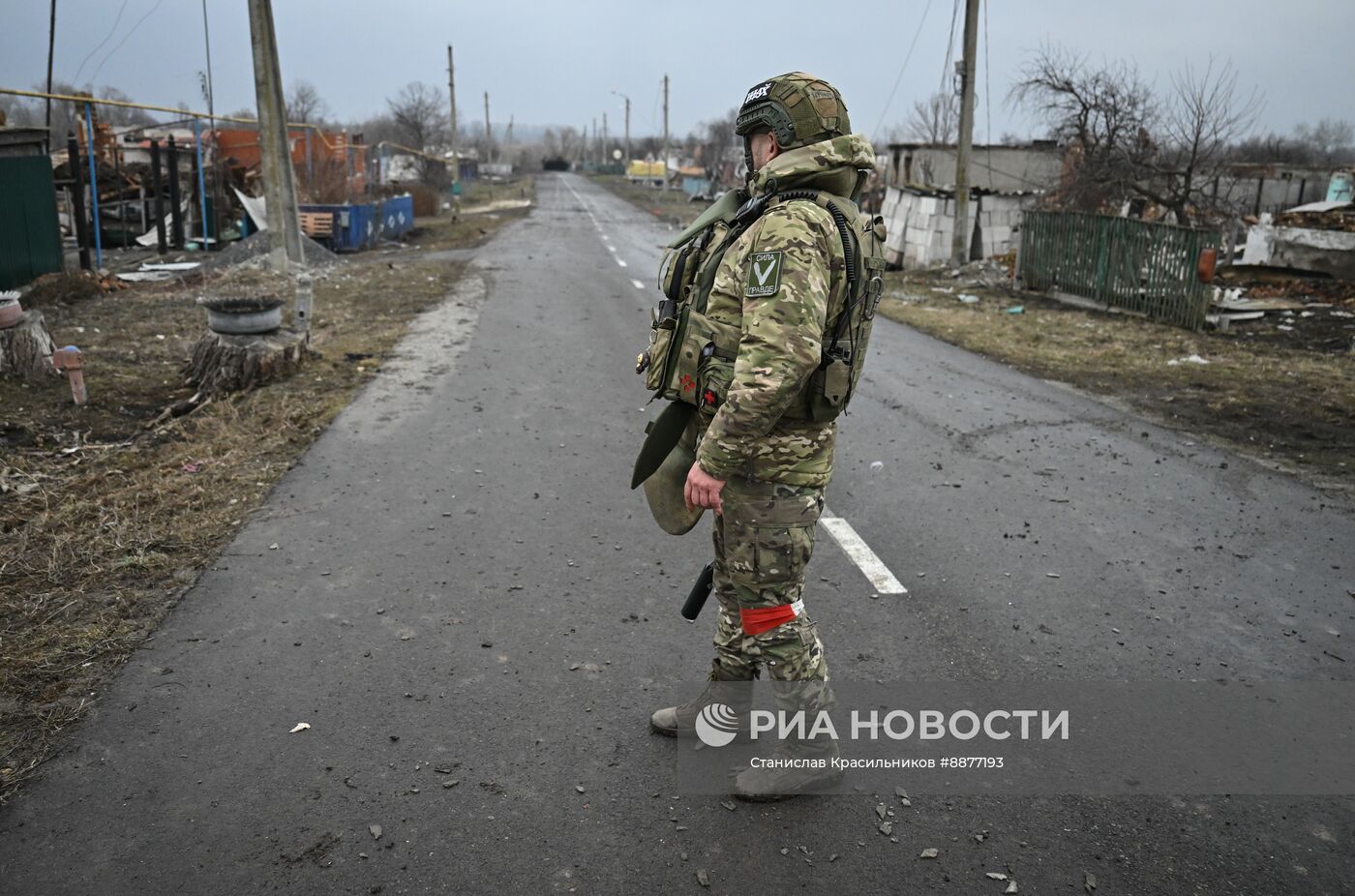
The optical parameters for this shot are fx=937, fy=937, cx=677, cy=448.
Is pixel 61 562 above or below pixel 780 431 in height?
below

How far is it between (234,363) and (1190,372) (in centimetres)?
933

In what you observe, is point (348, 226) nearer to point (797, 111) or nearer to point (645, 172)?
point (797, 111)

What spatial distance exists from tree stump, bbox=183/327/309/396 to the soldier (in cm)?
645

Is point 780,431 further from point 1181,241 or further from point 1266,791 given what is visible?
point 1181,241

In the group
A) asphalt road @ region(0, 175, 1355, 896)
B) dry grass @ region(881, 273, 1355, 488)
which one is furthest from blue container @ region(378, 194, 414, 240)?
asphalt road @ region(0, 175, 1355, 896)

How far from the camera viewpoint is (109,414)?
24.4ft

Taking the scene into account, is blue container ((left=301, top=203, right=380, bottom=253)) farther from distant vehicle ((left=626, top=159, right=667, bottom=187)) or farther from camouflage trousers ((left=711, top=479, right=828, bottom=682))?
distant vehicle ((left=626, top=159, right=667, bottom=187))

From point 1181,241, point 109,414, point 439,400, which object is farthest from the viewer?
point 1181,241

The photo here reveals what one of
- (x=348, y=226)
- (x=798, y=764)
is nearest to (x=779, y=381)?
(x=798, y=764)

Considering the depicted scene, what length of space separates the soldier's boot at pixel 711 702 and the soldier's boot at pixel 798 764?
22 centimetres

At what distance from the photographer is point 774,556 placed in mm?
2855

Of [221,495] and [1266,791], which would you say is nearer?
Result: [1266,791]

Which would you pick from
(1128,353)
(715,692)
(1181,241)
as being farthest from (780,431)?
(1181,241)

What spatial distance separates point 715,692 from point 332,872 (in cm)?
130
